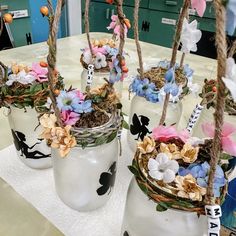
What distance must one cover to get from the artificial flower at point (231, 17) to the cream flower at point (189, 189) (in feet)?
0.60

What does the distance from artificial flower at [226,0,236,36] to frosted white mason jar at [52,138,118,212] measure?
0.96 feet

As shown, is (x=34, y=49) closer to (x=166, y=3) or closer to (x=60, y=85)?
(x=60, y=85)

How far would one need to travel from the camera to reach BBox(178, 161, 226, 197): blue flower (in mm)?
348

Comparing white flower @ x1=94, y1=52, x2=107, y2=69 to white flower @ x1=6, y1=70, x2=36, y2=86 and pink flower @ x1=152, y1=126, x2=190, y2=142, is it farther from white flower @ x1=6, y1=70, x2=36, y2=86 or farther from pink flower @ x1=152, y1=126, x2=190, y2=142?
pink flower @ x1=152, y1=126, x2=190, y2=142

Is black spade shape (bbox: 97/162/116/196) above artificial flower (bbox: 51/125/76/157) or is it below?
below

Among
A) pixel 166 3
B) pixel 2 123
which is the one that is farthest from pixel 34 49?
pixel 166 3

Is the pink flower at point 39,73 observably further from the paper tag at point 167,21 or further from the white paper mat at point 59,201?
the paper tag at point 167,21

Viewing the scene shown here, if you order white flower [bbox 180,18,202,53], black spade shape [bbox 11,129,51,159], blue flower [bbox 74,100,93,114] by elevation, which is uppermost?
white flower [bbox 180,18,202,53]

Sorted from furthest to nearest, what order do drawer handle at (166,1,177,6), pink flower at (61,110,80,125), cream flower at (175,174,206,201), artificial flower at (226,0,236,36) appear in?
drawer handle at (166,1,177,6), pink flower at (61,110,80,125), cream flower at (175,174,206,201), artificial flower at (226,0,236,36)

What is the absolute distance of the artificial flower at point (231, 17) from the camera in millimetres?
233

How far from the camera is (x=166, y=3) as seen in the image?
93.7 inches

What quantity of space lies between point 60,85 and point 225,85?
418 mm

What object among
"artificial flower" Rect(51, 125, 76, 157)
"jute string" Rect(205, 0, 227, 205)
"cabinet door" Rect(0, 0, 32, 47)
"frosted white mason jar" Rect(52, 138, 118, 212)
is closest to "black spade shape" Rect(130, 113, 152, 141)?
"frosted white mason jar" Rect(52, 138, 118, 212)

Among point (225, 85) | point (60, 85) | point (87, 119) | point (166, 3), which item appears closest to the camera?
point (225, 85)
